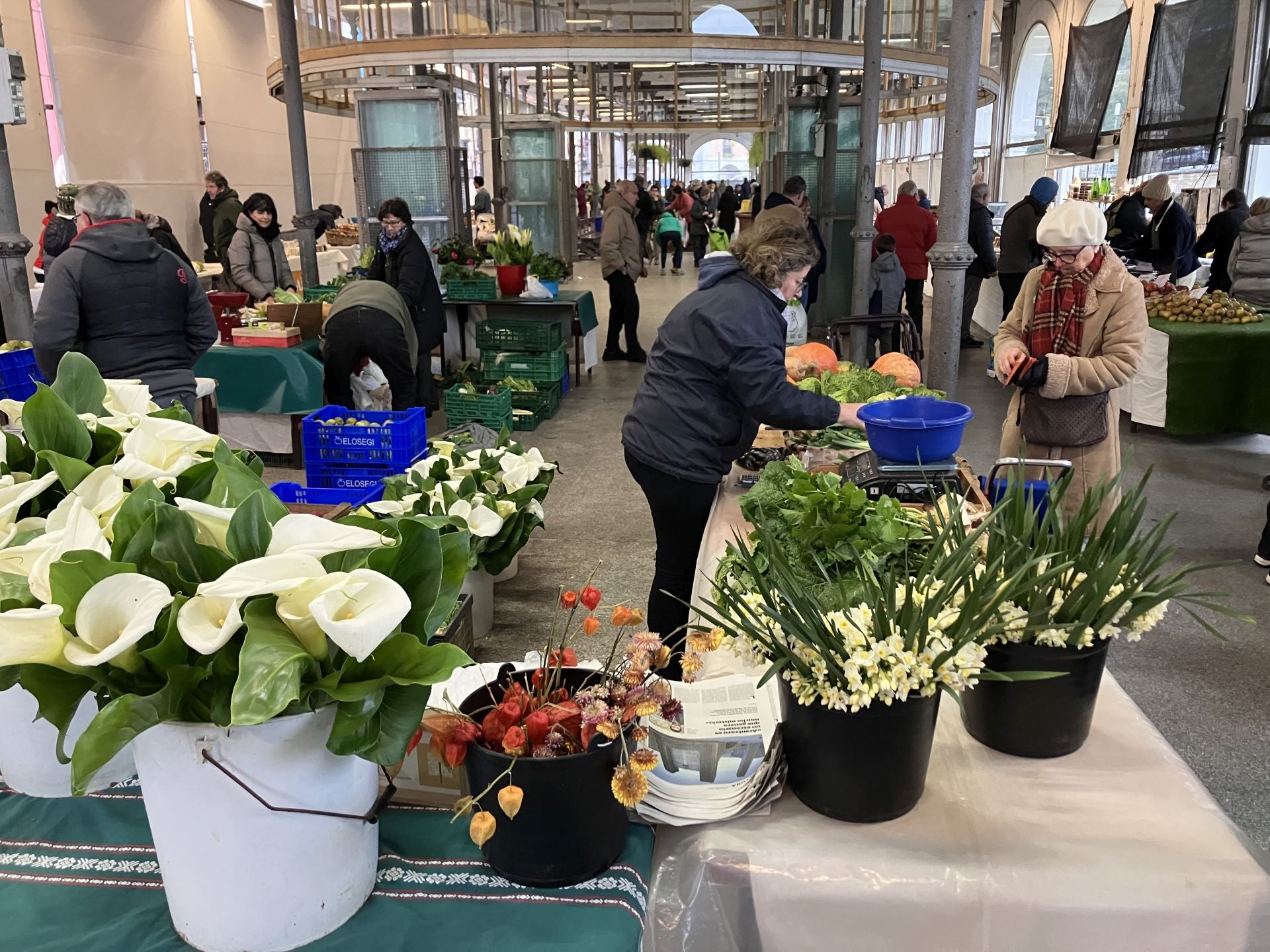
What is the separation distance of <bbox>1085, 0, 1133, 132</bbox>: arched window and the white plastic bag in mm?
13287

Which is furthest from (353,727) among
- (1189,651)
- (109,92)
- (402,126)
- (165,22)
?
(165,22)

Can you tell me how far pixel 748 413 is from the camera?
288 centimetres

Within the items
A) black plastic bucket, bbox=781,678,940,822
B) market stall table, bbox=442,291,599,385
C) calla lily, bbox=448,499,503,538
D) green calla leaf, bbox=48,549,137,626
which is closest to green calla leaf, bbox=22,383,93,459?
green calla leaf, bbox=48,549,137,626

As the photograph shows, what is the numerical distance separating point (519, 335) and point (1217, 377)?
4.72 metres

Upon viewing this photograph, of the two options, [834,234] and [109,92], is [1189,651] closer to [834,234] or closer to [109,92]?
[834,234]

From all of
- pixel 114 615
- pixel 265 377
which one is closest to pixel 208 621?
pixel 114 615

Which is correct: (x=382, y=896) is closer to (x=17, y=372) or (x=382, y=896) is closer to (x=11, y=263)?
(x=11, y=263)

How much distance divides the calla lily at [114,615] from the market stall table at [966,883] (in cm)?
75

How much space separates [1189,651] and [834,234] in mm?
7616

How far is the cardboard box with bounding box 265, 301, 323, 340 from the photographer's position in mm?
6277

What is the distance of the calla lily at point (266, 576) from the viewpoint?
3.07 ft

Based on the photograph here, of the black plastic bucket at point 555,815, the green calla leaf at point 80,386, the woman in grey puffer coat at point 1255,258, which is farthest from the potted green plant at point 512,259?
the black plastic bucket at point 555,815

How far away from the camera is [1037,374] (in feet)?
10.7

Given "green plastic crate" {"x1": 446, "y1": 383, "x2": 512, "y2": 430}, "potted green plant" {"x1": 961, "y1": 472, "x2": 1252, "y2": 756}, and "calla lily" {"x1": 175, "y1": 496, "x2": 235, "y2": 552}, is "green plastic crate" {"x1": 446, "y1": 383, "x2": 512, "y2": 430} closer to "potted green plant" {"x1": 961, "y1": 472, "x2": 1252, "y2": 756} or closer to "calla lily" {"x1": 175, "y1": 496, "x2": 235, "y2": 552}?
"potted green plant" {"x1": 961, "y1": 472, "x2": 1252, "y2": 756}
